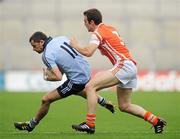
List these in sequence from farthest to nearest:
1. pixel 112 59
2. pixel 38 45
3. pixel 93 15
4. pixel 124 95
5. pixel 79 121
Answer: pixel 79 121 < pixel 124 95 < pixel 38 45 < pixel 112 59 < pixel 93 15

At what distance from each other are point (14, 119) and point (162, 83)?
1902cm

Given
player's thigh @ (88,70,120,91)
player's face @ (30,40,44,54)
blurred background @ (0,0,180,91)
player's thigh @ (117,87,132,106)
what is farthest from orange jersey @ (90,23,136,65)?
blurred background @ (0,0,180,91)

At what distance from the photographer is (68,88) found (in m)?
12.1

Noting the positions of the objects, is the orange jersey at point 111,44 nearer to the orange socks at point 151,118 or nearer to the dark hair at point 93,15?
the dark hair at point 93,15

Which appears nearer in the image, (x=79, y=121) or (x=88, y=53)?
(x=88, y=53)

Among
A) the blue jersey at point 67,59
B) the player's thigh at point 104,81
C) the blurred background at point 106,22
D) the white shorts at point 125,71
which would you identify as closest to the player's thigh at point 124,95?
the white shorts at point 125,71

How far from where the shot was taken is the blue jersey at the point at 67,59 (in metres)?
11.8

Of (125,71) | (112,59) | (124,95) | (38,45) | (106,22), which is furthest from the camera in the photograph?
(106,22)

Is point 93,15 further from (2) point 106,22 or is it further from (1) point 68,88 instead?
(2) point 106,22

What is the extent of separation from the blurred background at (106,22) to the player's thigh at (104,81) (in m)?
27.0

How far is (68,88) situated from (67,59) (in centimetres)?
52

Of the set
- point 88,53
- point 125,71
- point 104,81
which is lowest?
point 104,81

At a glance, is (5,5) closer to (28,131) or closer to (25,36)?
(25,36)

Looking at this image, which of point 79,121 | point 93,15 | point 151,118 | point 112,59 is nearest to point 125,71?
point 112,59
